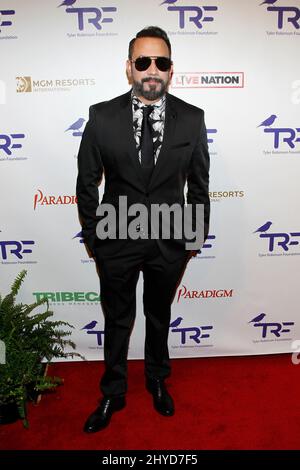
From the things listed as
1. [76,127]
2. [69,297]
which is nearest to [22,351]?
[69,297]

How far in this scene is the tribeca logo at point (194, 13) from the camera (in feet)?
8.19

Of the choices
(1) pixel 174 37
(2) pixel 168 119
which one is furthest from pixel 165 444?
(1) pixel 174 37

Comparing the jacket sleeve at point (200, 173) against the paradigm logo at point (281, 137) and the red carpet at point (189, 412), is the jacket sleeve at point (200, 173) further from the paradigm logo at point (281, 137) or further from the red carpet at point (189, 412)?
the red carpet at point (189, 412)

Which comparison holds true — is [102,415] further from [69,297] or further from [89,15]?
[89,15]

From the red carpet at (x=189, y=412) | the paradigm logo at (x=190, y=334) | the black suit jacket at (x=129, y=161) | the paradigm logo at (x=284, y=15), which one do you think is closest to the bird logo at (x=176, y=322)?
the paradigm logo at (x=190, y=334)

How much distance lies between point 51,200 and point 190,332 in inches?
56.2

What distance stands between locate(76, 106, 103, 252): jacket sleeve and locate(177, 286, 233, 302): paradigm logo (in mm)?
998

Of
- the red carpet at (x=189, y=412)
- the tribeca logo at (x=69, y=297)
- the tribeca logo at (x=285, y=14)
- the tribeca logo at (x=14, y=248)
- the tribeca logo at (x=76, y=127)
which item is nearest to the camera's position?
the red carpet at (x=189, y=412)

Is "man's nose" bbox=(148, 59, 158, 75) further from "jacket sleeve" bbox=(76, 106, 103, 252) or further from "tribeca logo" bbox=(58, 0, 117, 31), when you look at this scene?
"tribeca logo" bbox=(58, 0, 117, 31)

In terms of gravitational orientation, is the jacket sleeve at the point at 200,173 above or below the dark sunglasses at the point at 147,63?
below

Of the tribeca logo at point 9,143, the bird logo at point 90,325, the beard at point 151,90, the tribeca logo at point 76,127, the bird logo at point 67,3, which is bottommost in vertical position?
the bird logo at point 90,325

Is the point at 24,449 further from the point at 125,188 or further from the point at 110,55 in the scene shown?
the point at 110,55

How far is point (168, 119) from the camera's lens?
220 centimetres
